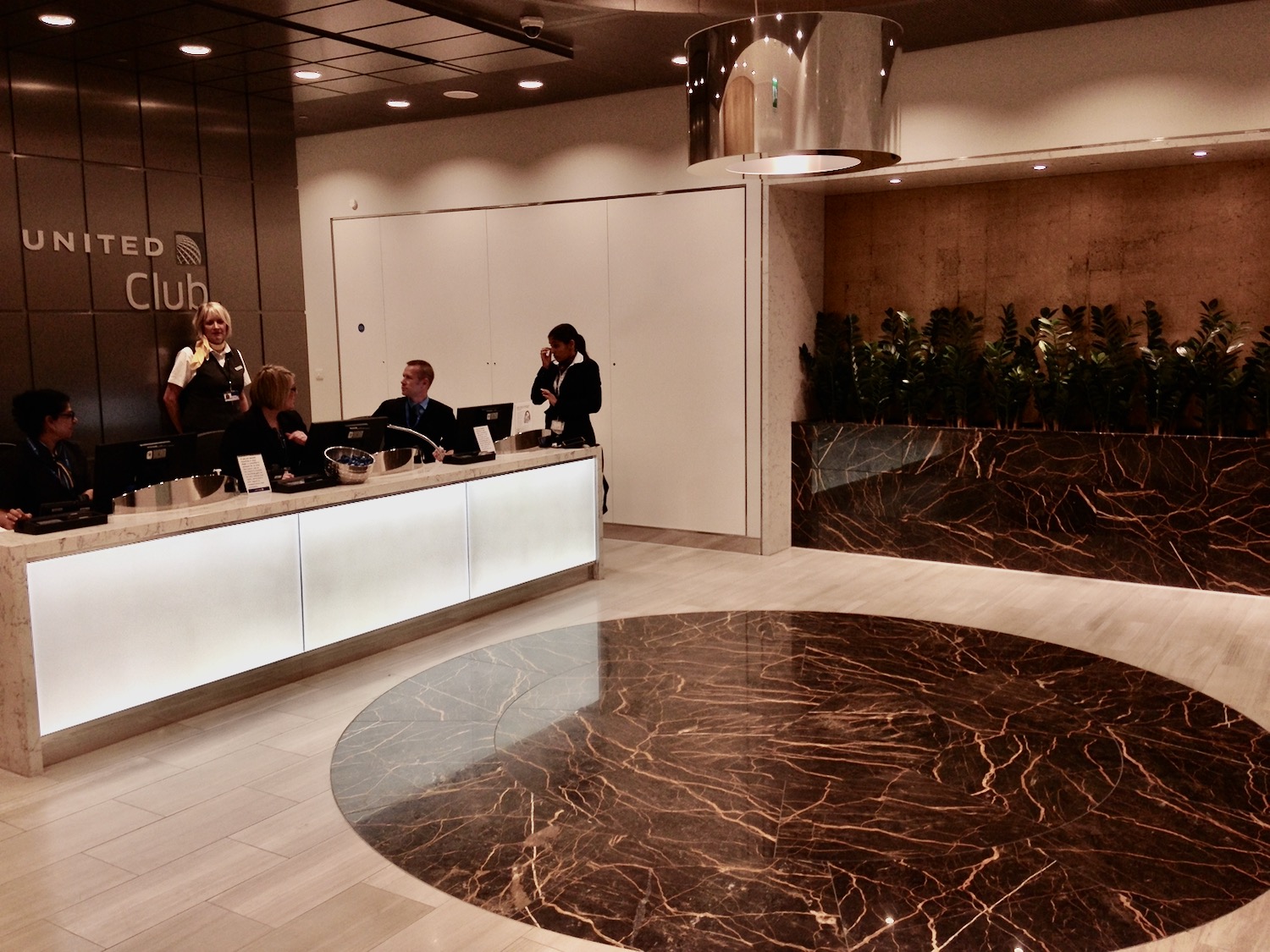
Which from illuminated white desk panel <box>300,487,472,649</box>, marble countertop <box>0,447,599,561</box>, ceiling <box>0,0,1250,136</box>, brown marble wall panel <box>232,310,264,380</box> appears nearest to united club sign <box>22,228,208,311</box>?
brown marble wall panel <box>232,310,264,380</box>

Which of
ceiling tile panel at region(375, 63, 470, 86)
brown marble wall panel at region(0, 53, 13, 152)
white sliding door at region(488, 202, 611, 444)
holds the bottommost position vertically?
white sliding door at region(488, 202, 611, 444)

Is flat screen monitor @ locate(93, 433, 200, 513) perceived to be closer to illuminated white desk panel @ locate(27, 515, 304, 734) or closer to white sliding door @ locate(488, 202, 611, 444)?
illuminated white desk panel @ locate(27, 515, 304, 734)

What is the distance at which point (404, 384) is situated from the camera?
692 centimetres

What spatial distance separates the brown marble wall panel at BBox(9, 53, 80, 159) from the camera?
6359 mm

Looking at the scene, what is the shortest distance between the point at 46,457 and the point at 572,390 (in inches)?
142

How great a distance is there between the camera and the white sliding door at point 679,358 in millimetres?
8273

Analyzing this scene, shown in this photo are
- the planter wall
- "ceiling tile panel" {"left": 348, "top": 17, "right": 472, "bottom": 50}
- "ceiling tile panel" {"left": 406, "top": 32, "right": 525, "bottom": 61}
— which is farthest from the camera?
the planter wall

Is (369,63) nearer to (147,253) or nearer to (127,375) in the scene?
(147,253)

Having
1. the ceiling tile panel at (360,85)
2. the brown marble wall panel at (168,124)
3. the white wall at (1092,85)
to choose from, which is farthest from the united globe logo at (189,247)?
the white wall at (1092,85)

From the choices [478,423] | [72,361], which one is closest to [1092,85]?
[478,423]

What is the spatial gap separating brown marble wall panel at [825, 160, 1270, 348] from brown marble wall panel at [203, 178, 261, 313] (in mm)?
4593

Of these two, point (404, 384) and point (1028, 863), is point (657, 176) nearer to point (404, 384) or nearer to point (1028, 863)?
point (404, 384)

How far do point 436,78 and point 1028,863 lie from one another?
6601mm

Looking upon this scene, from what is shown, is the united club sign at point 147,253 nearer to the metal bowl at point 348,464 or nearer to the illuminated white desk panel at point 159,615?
the metal bowl at point 348,464
